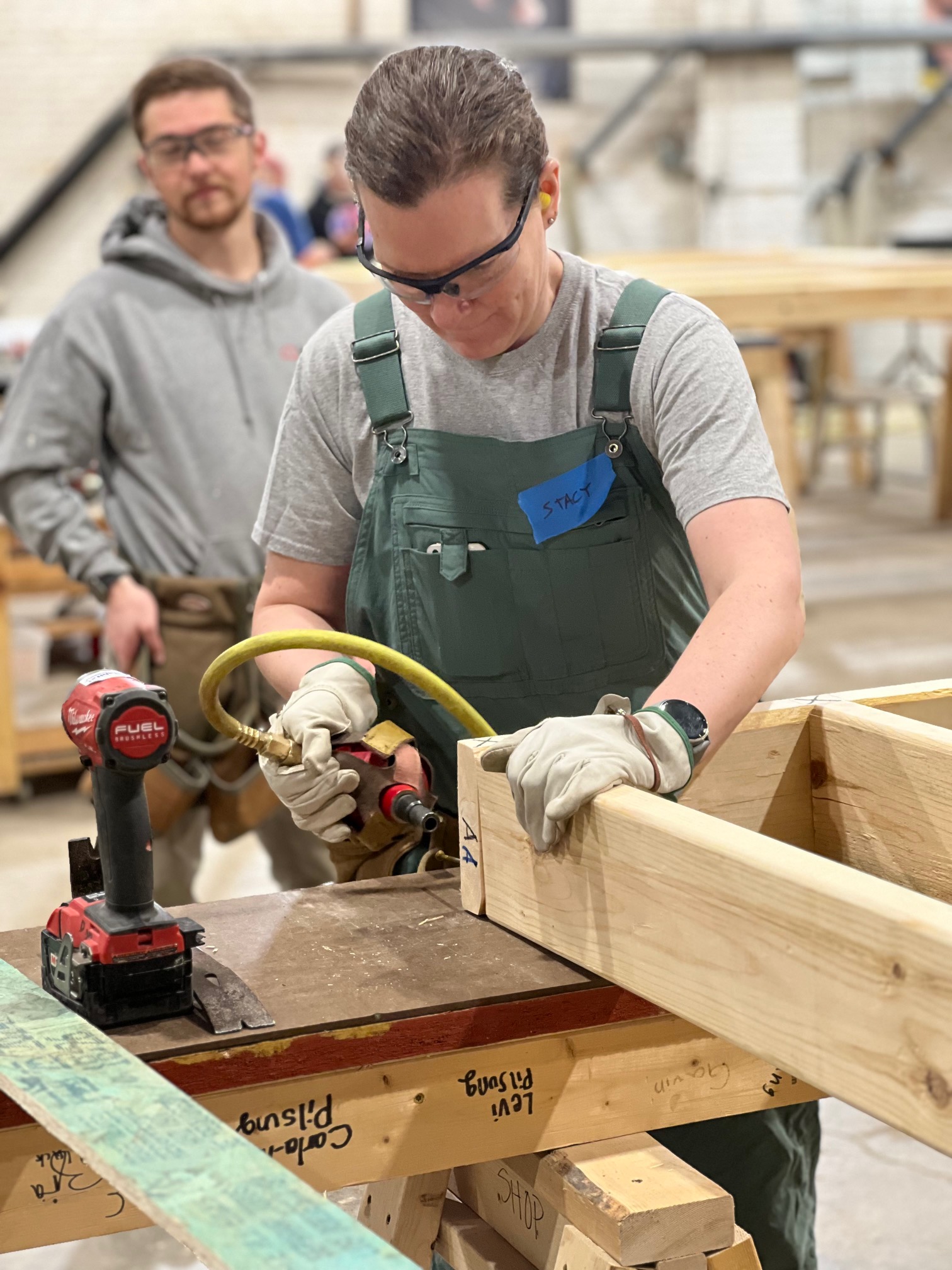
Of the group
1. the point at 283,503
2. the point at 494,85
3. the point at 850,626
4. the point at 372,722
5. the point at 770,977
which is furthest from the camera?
the point at 850,626

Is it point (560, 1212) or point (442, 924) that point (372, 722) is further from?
point (560, 1212)

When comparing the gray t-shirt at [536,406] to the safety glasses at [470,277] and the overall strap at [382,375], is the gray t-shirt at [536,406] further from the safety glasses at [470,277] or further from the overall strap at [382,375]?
the safety glasses at [470,277]

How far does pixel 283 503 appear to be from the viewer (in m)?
2.03

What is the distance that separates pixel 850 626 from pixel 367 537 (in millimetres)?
5507

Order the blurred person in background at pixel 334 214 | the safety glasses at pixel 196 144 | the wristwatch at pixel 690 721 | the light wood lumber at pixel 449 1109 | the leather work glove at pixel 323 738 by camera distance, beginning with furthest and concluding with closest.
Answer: the blurred person in background at pixel 334 214 → the safety glasses at pixel 196 144 → the leather work glove at pixel 323 738 → the wristwatch at pixel 690 721 → the light wood lumber at pixel 449 1109

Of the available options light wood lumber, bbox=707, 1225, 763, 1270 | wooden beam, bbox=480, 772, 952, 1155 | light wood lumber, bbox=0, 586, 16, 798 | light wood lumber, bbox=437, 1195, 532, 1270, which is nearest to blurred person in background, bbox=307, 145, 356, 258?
light wood lumber, bbox=0, 586, 16, 798

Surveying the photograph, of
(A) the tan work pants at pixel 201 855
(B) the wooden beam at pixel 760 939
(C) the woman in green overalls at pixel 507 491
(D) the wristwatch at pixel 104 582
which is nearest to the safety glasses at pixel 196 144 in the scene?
(D) the wristwatch at pixel 104 582

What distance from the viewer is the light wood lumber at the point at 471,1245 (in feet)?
5.45

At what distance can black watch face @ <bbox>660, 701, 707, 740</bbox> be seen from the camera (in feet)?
5.05

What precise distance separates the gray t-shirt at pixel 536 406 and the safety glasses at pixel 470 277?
19cm

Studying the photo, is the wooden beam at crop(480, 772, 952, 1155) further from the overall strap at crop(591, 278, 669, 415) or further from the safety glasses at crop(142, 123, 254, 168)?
the safety glasses at crop(142, 123, 254, 168)

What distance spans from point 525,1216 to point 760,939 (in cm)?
51

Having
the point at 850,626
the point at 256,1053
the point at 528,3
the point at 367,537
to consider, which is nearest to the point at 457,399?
the point at 367,537

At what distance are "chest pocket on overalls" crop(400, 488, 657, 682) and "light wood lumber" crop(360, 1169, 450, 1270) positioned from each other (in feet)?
2.00
